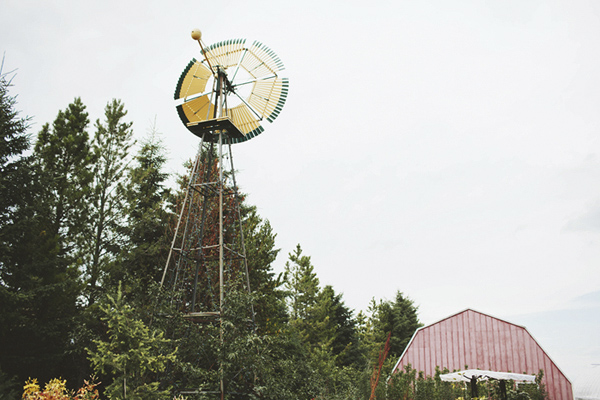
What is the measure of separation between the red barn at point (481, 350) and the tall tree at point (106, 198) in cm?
1192

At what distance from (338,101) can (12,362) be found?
986 centimetres

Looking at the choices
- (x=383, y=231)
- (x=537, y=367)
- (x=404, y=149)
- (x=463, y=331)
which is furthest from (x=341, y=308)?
(x=404, y=149)

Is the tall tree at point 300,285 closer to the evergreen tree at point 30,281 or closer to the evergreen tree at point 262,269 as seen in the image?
the evergreen tree at point 262,269

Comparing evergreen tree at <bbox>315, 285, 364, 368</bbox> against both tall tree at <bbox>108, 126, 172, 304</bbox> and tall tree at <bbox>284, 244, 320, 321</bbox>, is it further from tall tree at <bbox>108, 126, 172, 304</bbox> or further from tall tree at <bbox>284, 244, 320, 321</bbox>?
tall tree at <bbox>108, 126, 172, 304</bbox>

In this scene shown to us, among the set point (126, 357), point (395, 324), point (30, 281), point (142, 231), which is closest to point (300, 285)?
point (395, 324)

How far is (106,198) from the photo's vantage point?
12992 mm

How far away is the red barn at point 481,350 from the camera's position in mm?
14164

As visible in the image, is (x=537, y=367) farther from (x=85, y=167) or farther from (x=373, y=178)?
(x=85, y=167)

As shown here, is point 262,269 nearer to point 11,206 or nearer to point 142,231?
point 142,231

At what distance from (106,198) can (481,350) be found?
1428 centimetres

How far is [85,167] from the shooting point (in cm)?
1280

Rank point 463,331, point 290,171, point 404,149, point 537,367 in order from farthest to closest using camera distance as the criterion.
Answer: point 463,331
point 537,367
point 290,171
point 404,149

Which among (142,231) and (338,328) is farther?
(338,328)

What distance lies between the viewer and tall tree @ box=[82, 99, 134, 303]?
1220cm
